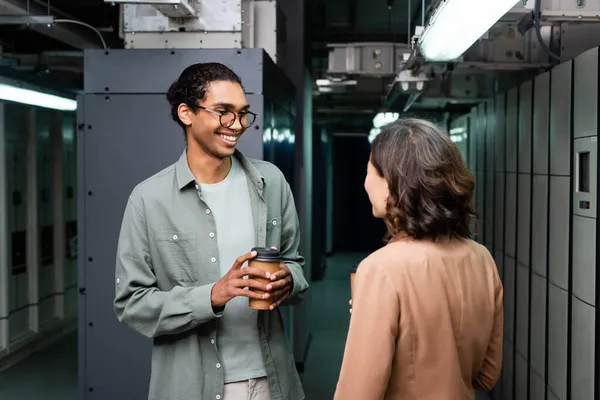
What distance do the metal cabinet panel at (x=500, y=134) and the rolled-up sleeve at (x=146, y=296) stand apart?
11.3 feet

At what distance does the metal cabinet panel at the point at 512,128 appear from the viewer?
14.6 feet

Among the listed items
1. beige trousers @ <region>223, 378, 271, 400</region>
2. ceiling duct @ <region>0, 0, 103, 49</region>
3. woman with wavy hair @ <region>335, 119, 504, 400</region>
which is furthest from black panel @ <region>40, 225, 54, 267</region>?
woman with wavy hair @ <region>335, 119, 504, 400</region>

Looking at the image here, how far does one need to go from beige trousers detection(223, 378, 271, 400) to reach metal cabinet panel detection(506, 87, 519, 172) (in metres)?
3.03

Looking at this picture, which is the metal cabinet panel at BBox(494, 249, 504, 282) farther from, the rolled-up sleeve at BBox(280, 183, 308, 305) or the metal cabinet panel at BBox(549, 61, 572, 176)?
the rolled-up sleeve at BBox(280, 183, 308, 305)

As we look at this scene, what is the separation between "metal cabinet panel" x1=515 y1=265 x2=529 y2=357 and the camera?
423 cm

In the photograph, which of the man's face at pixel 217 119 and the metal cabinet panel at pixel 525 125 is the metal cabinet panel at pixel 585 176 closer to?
the metal cabinet panel at pixel 525 125

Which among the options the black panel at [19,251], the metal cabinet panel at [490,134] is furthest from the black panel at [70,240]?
the metal cabinet panel at [490,134]

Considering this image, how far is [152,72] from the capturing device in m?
2.92

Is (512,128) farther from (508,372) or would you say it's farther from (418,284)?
(418,284)

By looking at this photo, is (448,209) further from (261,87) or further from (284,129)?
(284,129)

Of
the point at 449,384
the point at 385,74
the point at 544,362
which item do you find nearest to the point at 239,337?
the point at 449,384

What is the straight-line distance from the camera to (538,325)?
13.0ft

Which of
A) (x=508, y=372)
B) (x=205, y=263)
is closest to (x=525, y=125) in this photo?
(x=508, y=372)

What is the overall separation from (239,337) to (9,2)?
8.29 feet
